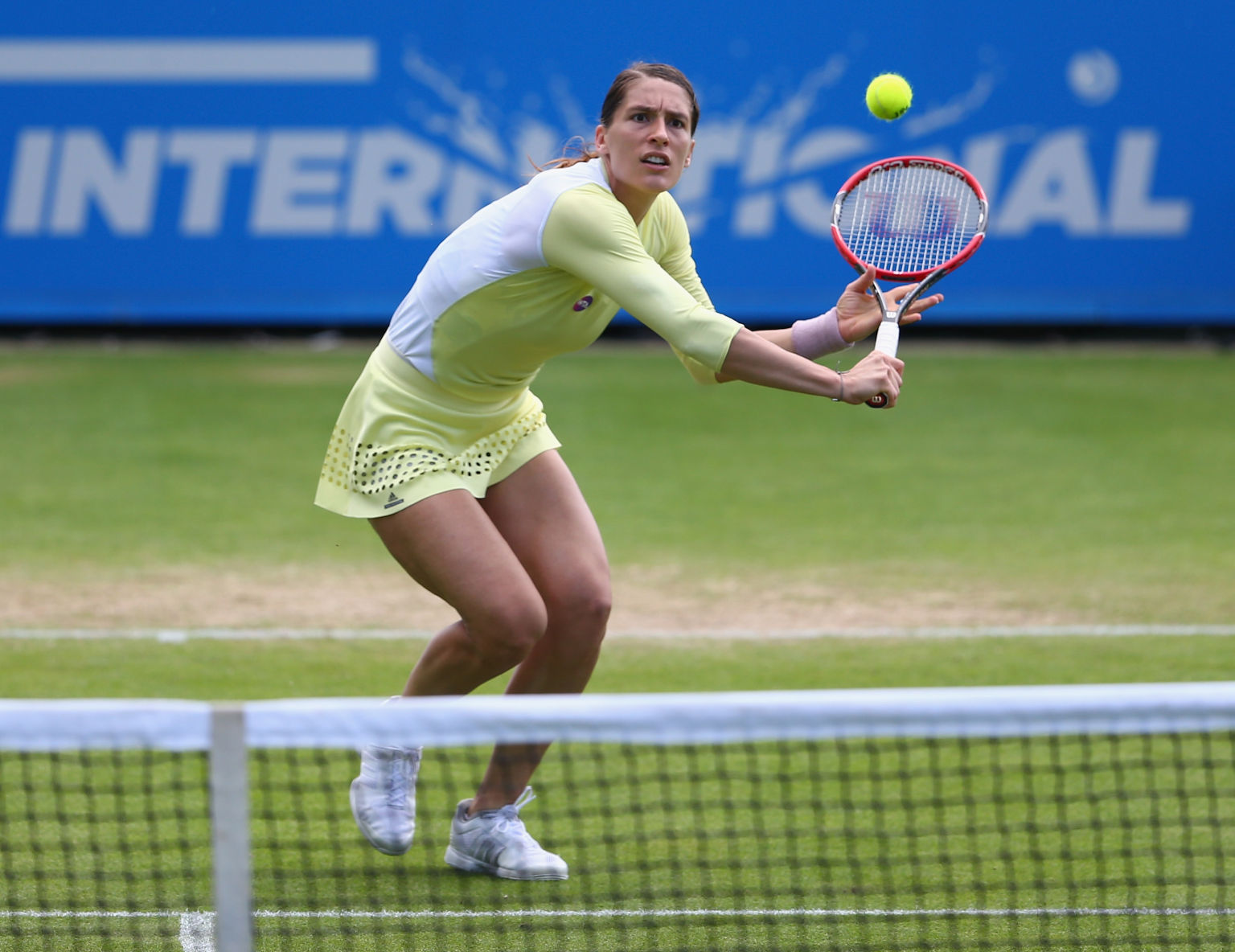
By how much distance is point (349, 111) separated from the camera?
13547 millimetres

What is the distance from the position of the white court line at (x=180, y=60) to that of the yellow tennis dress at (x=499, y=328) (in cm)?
994

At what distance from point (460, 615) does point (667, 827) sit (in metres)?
0.93

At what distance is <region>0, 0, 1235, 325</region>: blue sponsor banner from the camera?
43.8ft

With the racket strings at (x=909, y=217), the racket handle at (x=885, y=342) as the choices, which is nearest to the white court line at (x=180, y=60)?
the racket strings at (x=909, y=217)

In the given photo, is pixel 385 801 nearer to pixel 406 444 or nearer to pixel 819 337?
pixel 406 444

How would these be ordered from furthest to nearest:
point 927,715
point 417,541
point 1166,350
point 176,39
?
point 1166,350 → point 176,39 → point 417,541 → point 927,715

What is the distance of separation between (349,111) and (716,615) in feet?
26.8

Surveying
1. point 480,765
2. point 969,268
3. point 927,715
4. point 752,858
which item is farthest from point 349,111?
point 927,715

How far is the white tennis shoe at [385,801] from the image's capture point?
4164 millimetres

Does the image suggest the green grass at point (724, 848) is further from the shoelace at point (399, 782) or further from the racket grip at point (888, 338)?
the racket grip at point (888, 338)

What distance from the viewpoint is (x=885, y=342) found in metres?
4.04

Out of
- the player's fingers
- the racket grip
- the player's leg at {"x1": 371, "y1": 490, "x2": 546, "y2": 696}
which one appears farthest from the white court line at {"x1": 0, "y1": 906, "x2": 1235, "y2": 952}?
the player's fingers

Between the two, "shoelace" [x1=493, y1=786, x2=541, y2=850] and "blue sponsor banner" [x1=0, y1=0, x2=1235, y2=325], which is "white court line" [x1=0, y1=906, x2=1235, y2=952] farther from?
"blue sponsor banner" [x1=0, y1=0, x2=1235, y2=325]

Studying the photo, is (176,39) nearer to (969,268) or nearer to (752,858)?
(969,268)
